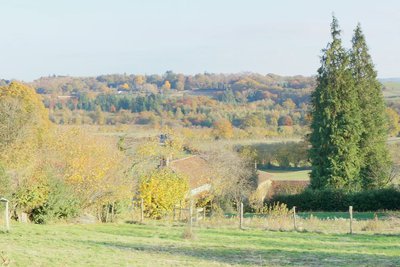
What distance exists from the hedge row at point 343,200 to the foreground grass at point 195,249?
45.1ft

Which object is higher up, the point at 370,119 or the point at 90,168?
the point at 370,119

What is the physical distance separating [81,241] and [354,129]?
91.1 ft

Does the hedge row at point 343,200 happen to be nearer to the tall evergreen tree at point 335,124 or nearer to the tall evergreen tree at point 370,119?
the tall evergreen tree at point 335,124

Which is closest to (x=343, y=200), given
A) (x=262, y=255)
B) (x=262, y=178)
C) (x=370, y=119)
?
(x=370, y=119)

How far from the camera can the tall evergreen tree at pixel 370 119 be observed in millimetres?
43688

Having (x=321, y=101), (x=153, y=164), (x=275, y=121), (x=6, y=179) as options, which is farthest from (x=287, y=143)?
(x=6, y=179)

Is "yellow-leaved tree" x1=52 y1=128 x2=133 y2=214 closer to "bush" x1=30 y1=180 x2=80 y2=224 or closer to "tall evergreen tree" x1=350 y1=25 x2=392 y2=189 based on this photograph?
"bush" x1=30 y1=180 x2=80 y2=224

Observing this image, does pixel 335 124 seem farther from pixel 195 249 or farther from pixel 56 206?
pixel 195 249

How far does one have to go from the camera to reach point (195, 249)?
63.1 feet

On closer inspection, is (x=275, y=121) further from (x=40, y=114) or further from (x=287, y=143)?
(x=40, y=114)

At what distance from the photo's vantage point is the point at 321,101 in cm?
4241

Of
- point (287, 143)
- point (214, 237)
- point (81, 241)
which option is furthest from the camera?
point (287, 143)

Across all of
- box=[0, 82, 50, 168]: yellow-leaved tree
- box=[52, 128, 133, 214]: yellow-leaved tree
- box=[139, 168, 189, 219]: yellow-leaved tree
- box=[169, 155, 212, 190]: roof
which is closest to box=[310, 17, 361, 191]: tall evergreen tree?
box=[169, 155, 212, 190]: roof

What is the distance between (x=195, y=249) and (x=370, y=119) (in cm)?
2841
